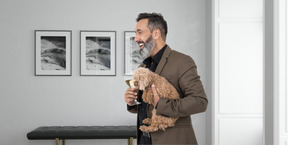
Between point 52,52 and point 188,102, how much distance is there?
372 centimetres

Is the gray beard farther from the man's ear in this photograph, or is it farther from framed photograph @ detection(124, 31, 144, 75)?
framed photograph @ detection(124, 31, 144, 75)

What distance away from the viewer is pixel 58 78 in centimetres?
501

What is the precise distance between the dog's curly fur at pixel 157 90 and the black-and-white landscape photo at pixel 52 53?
346cm

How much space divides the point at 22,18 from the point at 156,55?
3696 mm

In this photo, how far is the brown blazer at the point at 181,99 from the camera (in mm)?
1647

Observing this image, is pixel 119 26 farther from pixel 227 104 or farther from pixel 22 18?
pixel 227 104

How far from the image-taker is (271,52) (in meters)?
2.67

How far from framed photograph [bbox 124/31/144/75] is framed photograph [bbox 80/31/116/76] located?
17cm

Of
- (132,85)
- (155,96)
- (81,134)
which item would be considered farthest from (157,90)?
(81,134)

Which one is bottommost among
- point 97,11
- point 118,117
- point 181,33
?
point 118,117

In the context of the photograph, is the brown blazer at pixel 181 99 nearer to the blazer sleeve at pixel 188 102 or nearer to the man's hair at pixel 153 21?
the blazer sleeve at pixel 188 102

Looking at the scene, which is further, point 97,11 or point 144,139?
point 97,11

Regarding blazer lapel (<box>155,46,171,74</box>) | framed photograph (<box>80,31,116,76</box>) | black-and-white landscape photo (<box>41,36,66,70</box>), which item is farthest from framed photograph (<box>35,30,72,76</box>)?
blazer lapel (<box>155,46,171,74</box>)

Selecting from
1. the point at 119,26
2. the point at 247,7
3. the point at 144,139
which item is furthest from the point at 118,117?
the point at 144,139
